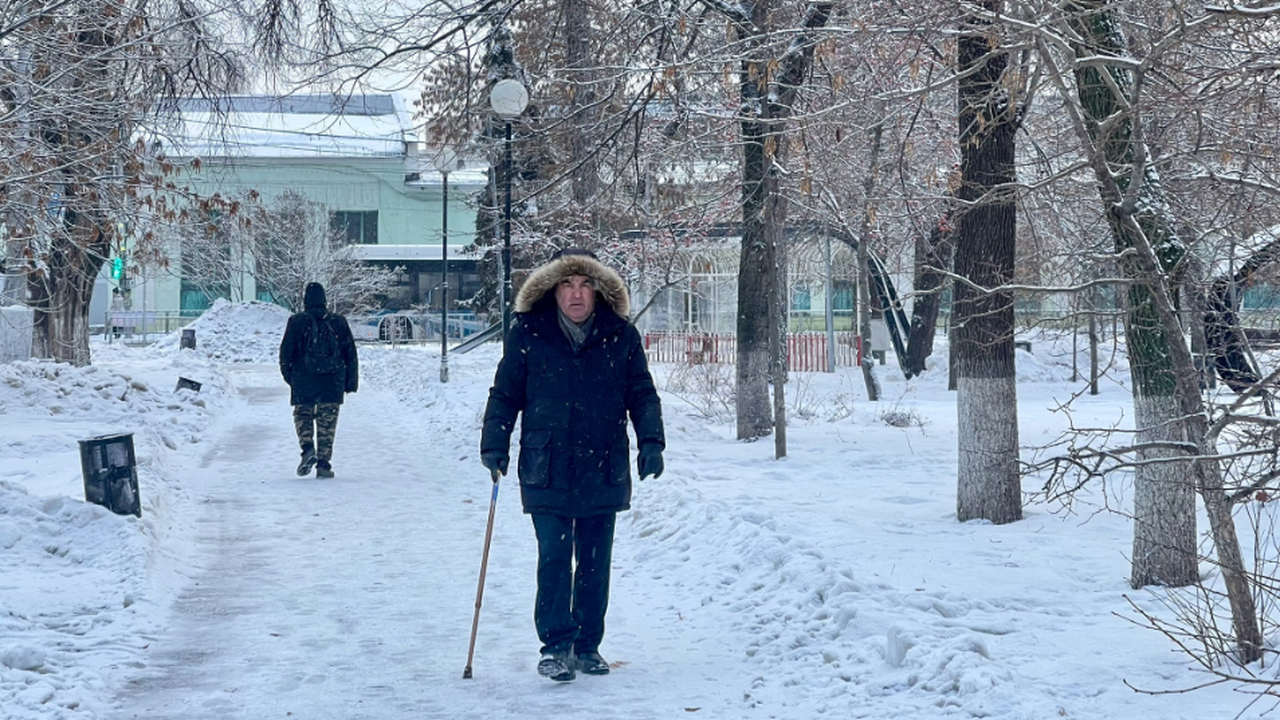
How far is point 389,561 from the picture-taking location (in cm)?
899

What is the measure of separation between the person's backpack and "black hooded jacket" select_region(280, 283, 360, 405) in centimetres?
3

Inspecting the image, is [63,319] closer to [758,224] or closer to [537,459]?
[758,224]

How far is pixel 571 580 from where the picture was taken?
6352 mm

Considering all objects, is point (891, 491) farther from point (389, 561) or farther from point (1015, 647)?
point (1015, 647)

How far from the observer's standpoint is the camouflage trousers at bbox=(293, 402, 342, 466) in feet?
43.2

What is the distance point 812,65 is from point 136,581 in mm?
7935

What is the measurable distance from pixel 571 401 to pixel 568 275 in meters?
0.60

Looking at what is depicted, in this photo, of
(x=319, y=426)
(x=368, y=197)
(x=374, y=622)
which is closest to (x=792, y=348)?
(x=319, y=426)

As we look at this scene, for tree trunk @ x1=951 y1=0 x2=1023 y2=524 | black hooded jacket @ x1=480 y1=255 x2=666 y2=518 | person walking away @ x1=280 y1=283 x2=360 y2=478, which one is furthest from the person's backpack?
black hooded jacket @ x1=480 y1=255 x2=666 y2=518

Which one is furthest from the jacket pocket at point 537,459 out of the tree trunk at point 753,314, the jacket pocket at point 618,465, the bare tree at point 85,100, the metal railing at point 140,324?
the metal railing at point 140,324

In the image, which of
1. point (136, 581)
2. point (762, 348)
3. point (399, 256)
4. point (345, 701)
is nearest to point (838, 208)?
point (762, 348)

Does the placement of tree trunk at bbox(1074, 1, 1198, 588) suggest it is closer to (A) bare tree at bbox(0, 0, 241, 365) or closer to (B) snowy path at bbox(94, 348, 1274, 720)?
(B) snowy path at bbox(94, 348, 1274, 720)

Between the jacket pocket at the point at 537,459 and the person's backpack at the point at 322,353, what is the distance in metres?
7.57

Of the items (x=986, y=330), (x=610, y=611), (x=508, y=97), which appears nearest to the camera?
(x=610, y=611)
